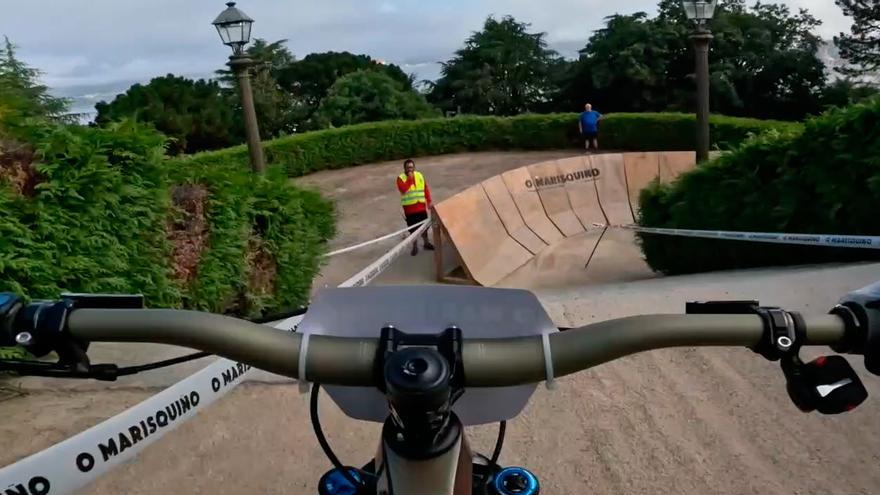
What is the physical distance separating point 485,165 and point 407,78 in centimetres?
1261

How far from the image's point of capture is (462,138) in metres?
26.5

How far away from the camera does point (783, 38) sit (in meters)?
33.7

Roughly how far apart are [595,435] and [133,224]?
Answer: 342cm

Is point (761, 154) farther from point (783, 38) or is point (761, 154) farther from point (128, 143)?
point (783, 38)

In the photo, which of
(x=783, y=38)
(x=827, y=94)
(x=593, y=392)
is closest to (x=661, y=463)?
(x=593, y=392)

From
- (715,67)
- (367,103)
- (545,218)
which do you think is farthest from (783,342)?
(715,67)

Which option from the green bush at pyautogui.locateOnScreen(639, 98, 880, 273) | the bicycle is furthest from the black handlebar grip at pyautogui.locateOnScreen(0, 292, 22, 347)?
the green bush at pyautogui.locateOnScreen(639, 98, 880, 273)

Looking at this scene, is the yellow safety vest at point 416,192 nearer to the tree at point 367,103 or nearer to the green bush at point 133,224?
the green bush at point 133,224

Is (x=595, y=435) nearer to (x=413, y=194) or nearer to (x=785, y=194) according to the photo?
(x=785, y=194)

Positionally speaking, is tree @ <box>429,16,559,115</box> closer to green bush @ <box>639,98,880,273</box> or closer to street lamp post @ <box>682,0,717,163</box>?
street lamp post @ <box>682,0,717,163</box>

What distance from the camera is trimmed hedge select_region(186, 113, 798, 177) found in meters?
24.2

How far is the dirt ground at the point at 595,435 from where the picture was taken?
409 cm

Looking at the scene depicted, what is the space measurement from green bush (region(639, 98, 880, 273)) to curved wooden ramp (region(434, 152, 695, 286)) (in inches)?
49.8

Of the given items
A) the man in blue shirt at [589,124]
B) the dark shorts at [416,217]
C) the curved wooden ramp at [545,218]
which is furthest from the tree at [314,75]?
the dark shorts at [416,217]
